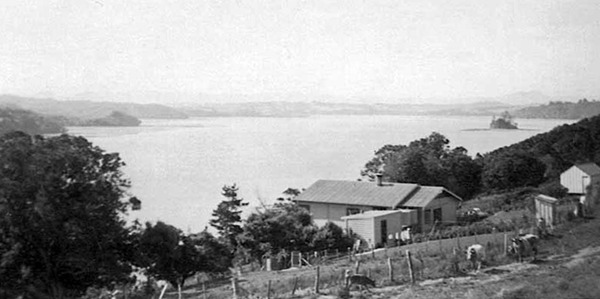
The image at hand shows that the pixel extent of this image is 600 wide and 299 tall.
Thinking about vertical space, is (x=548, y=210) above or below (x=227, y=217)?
above

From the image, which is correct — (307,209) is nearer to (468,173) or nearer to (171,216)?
(171,216)

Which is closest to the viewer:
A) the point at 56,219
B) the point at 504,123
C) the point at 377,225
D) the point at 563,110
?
the point at 56,219

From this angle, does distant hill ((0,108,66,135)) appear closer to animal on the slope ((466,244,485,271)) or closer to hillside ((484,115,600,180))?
animal on the slope ((466,244,485,271))

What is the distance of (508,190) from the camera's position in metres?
48.2

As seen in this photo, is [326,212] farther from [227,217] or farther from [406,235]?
[227,217]

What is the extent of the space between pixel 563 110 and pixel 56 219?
60.7 meters

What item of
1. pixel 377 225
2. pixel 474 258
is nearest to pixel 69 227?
pixel 474 258

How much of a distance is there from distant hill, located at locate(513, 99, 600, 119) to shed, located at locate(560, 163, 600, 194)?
1715 cm

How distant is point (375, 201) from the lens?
32594mm

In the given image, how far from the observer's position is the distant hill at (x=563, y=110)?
6178 cm

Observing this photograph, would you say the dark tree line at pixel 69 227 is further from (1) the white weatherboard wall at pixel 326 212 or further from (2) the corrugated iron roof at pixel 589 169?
(2) the corrugated iron roof at pixel 589 169

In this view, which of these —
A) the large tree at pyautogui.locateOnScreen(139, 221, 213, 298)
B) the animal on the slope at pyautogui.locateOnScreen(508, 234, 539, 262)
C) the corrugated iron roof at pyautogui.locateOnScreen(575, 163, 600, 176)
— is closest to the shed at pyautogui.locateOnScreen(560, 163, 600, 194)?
the corrugated iron roof at pyautogui.locateOnScreen(575, 163, 600, 176)

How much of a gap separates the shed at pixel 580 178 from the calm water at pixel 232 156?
49.3 feet

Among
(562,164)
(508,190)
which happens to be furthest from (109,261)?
(562,164)
